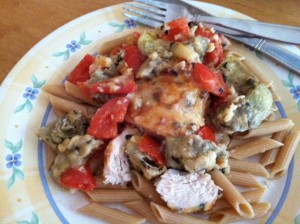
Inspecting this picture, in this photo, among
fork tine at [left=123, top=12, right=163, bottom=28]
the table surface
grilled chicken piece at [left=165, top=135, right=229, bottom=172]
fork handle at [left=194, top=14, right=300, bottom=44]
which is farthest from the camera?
the table surface

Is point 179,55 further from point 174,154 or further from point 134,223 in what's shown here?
point 134,223

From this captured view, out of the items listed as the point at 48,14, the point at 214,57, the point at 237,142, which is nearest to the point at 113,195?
the point at 237,142

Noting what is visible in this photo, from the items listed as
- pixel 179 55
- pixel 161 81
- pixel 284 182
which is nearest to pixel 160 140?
pixel 161 81

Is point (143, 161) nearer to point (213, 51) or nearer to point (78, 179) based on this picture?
point (78, 179)

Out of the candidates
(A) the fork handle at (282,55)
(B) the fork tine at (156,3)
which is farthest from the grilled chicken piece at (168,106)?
(B) the fork tine at (156,3)

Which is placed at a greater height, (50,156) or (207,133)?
(50,156)

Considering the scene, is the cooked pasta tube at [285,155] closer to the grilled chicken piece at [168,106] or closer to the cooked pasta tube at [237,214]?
the cooked pasta tube at [237,214]

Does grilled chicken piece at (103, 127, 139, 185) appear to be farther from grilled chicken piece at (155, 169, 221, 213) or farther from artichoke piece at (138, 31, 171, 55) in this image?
artichoke piece at (138, 31, 171, 55)

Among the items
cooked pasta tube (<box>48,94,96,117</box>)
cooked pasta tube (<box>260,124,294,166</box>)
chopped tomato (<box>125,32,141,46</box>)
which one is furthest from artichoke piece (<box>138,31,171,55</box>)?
cooked pasta tube (<box>260,124,294,166</box>)
